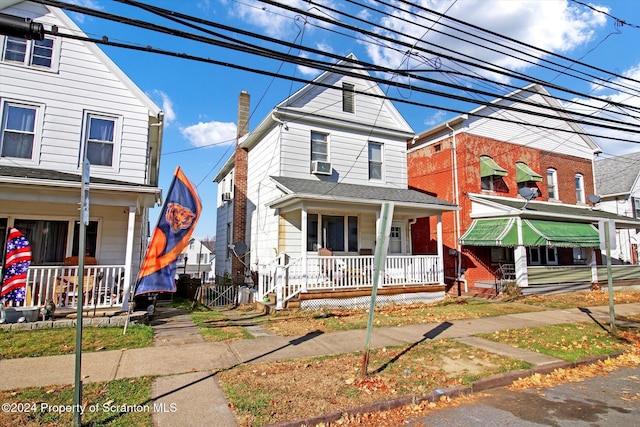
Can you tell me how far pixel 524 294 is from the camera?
47.1ft

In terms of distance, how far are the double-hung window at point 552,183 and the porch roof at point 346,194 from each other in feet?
30.9

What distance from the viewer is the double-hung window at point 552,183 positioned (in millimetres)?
18891

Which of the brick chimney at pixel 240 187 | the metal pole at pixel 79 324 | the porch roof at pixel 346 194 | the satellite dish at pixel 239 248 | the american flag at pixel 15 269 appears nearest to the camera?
the metal pole at pixel 79 324

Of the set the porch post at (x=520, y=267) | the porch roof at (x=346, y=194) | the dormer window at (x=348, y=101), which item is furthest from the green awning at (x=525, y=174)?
the dormer window at (x=348, y=101)

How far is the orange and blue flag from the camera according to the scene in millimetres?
6098

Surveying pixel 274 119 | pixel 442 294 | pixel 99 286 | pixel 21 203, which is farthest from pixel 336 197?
pixel 21 203

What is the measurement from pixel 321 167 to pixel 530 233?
8.73 meters

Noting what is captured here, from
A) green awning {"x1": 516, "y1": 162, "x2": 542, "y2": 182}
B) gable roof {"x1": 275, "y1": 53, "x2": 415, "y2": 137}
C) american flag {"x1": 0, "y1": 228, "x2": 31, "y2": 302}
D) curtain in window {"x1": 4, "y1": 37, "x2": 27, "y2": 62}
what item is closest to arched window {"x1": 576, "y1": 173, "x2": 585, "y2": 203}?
green awning {"x1": 516, "y1": 162, "x2": 542, "y2": 182}

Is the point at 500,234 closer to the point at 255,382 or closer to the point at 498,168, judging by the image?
the point at 498,168

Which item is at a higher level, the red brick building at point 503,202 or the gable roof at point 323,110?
the gable roof at point 323,110

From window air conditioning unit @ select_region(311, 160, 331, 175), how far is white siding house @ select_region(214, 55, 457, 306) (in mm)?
40

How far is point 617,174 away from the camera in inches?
1059

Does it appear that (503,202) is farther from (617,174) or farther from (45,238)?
(617,174)

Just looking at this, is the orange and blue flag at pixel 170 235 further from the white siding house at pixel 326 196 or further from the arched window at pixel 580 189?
the arched window at pixel 580 189
